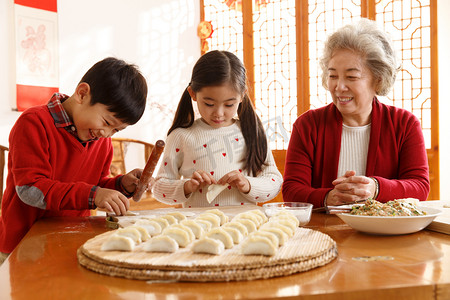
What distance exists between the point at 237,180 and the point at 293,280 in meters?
0.96

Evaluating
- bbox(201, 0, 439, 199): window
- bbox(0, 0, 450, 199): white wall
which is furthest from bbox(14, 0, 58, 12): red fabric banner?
bbox(201, 0, 439, 199): window

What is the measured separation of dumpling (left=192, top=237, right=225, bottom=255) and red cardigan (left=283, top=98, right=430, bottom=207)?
92 cm

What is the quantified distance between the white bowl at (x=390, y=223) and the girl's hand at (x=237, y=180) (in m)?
0.60

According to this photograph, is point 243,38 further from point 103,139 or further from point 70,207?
point 70,207

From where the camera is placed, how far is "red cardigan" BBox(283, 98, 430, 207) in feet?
5.75

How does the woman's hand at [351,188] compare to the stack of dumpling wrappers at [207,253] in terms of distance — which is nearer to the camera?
the stack of dumpling wrappers at [207,253]

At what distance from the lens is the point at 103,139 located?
5.74 feet

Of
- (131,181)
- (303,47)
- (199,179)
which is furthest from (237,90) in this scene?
(303,47)

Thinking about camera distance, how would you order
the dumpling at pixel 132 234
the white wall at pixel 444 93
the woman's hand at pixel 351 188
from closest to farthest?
the dumpling at pixel 132 234, the woman's hand at pixel 351 188, the white wall at pixel 444 93

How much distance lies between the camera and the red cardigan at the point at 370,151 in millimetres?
1754

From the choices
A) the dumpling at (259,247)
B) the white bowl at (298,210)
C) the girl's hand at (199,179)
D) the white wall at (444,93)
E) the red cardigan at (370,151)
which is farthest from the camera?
the white wall at (444,93)

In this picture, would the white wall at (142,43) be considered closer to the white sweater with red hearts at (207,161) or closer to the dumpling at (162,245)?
the white sweater with red hearts at (207,161)

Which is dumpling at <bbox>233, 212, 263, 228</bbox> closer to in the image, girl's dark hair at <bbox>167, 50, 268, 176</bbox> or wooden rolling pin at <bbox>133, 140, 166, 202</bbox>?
wooden rolling pin at <bbox>133, 140, 166, 202</bbox>

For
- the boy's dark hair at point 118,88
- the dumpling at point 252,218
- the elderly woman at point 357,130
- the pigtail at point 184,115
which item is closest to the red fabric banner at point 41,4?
the pigtail at point 184,115
